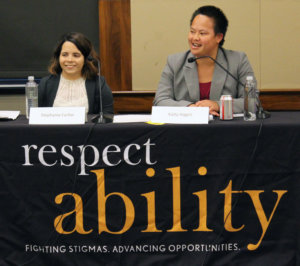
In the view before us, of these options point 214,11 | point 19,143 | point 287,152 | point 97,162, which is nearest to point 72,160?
point 97,162

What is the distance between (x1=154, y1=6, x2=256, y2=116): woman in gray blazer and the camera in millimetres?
2787

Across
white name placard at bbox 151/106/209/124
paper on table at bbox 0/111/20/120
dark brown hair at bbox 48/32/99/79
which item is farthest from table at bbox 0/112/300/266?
dark brown hair at bbox 48/32/99/79

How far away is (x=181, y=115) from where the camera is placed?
2.20 m

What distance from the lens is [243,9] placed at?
3682mm

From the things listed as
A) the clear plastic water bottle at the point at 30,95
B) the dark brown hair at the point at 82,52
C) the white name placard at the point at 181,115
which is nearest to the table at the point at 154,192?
the white name placard at the point at 181,115

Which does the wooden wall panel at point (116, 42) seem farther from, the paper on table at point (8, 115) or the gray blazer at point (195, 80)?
the paper on table at point (8, 115)

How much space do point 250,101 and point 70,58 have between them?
113 centimetres

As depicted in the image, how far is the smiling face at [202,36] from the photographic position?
2773mm

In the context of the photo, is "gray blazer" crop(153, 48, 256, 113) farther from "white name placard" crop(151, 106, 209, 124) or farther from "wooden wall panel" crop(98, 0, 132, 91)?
"wooden wall panel" crop(98, 0, 132, 91)

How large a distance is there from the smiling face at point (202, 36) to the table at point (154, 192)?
2.47 ft

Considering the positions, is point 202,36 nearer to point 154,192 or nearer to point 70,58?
point 70,58

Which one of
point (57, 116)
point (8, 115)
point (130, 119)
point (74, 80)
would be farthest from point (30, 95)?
point (130, 119)

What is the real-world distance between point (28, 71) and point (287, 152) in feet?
7.82

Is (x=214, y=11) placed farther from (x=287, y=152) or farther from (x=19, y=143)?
(x=19, y=143)
